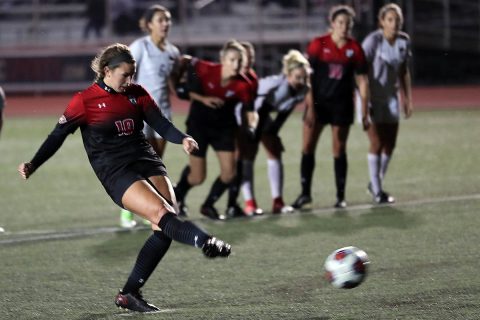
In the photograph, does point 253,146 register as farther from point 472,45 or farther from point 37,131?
point 472,45

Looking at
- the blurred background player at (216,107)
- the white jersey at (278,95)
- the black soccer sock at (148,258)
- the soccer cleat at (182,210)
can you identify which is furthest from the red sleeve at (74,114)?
the white jersey at (278,95)

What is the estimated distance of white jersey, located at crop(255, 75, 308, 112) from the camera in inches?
416

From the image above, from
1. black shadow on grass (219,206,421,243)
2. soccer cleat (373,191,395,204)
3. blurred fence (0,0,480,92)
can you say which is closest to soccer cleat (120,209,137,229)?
black shadow on grass (219,206,421,243)

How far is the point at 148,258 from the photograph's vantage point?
6637 mm

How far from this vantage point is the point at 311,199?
11.0 metres

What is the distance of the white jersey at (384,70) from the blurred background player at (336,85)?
0.29m

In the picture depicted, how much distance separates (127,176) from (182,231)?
0.56 meters

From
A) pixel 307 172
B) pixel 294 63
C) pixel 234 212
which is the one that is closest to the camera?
pixel 294 63

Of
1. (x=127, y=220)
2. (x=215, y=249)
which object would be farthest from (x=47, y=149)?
(x=127, y=220)

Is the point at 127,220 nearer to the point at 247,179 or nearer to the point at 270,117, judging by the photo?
the point at 247,179

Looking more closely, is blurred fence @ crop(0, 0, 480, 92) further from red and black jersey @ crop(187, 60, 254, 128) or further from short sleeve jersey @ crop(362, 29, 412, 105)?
red and black jersey @ crop(187, 60, 254, 128)

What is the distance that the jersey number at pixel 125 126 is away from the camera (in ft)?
21.9

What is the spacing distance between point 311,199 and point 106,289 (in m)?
4.01

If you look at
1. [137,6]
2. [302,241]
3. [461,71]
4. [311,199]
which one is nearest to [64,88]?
[137,6]
